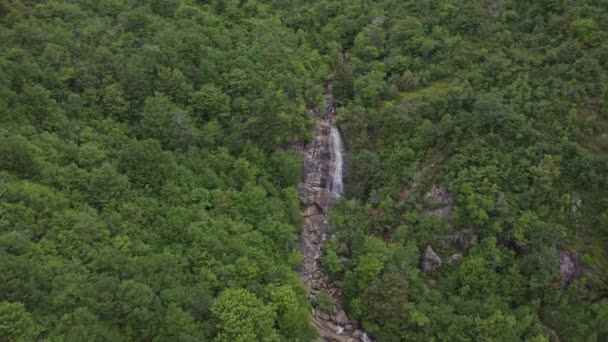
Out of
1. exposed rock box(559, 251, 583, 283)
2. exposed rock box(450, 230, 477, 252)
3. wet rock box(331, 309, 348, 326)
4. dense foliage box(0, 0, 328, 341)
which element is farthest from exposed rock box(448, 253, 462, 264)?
dense foliage box(0, 0, 328, 341)

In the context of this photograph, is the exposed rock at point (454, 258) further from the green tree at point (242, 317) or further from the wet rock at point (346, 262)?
the green tree at point (242, 317)

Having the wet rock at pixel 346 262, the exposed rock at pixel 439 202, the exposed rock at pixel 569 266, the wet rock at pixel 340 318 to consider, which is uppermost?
the exposed rock at pixel 439 202

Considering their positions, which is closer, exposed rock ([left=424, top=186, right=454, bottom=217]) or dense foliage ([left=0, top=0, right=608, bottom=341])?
dense foliage ([left=0, top=0, right=608, bottom=341])

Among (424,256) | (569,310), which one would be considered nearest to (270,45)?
(424,256)

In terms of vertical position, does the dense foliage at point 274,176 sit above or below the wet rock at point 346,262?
above

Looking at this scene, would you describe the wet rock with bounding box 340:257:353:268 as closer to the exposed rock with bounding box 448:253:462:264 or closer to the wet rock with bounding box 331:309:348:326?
the wet rock with bounding box 331:309:348:326

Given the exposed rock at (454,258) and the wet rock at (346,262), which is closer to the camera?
the exposed rock at (454,258)

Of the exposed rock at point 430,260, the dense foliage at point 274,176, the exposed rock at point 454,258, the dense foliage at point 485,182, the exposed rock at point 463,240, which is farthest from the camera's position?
the exposed rock at point 430,260

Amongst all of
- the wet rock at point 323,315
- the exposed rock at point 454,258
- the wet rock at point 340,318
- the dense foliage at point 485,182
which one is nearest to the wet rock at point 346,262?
the dense foliage at point 485,182

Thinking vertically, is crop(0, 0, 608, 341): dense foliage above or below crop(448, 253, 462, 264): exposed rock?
above

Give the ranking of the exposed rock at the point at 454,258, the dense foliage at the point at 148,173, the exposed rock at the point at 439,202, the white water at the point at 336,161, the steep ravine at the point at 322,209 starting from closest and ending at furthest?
the dense foliage at the point at 148,173 → the steep ravine at the point at 322,209 → the exposed rock at the point at 454,258 → the exposed rock at the point at 439,202 → the white water at the point at 336,161
